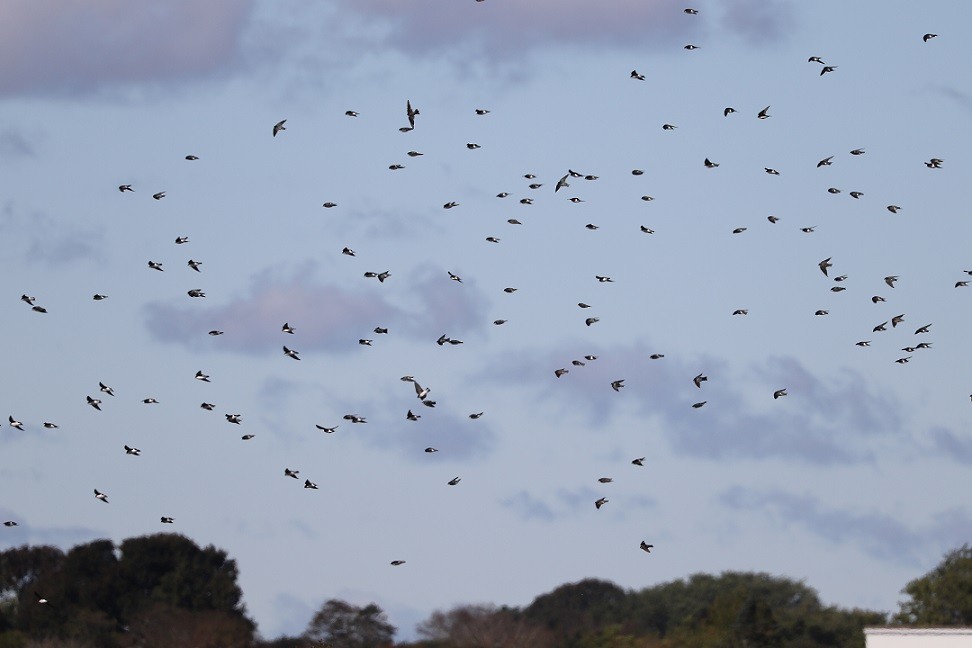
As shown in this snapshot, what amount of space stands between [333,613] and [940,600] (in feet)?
138

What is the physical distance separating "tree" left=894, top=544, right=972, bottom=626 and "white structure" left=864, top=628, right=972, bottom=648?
2893cm

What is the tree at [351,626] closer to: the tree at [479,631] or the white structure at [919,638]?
the tree at [479,631]

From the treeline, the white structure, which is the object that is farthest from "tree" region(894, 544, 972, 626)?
the white structure

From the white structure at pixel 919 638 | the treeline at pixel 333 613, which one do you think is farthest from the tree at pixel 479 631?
the white structure at pixel 919 638

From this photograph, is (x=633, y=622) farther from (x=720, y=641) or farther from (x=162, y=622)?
(x=720, y=641)

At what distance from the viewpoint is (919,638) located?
81438 mm

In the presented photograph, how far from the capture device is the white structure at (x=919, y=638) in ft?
264

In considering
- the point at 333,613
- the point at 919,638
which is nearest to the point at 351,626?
the point at 333,613

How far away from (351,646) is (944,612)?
131 feet

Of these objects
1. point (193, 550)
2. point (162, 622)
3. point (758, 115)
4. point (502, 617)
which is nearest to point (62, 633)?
point (162, 622)

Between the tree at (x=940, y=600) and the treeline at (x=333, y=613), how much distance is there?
78 millimetres

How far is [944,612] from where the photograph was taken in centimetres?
11306

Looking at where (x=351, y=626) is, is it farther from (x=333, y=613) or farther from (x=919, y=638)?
(x=919, y=638)

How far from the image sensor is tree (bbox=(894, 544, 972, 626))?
11244cm
